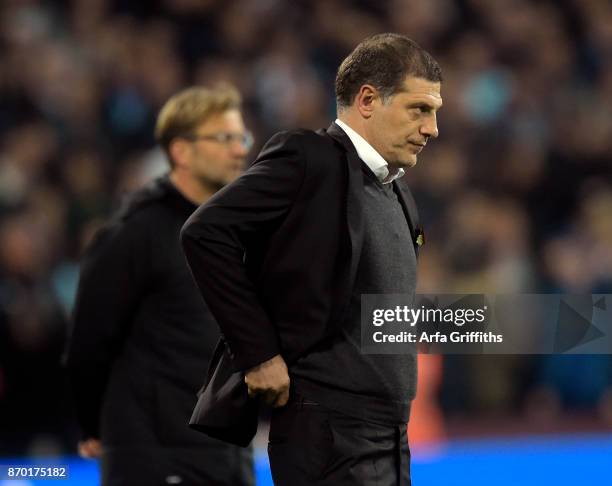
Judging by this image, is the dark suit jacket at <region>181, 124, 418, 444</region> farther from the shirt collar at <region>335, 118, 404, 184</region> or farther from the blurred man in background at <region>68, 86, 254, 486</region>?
the blurred man in background at <region>68, 86, 254, 486</region>

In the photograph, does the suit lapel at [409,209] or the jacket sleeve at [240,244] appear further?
the suit lapel at [409,209]

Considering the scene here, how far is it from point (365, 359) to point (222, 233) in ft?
1.36

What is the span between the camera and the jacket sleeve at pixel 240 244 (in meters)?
→ 2.69

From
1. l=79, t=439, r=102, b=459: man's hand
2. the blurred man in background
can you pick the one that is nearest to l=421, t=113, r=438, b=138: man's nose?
the blurred man in background

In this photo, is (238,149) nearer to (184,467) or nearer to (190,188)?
(190,188)

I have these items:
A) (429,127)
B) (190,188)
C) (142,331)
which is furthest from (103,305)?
(429,127)

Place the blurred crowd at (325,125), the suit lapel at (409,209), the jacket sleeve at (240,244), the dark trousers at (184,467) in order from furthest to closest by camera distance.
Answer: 1. the blurred crowd at (325,125)
2. the dark trousers at (184,467)
3. the suit lapel at (409,209)
4. the jacket sleeve at (240,244)

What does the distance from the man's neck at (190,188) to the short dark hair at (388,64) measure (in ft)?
3.91

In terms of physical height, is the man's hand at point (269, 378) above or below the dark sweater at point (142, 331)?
below

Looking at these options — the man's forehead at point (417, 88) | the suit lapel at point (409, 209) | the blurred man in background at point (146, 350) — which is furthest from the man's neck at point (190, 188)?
the man's forehead at point (417, 88)

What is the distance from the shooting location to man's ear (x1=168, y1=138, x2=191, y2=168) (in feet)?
13.1

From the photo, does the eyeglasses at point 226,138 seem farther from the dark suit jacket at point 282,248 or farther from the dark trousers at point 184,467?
the dark suit jacket at point 282,248

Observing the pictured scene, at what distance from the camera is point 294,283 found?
2.73m

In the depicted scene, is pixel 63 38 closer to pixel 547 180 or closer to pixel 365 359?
pixel 547 180
